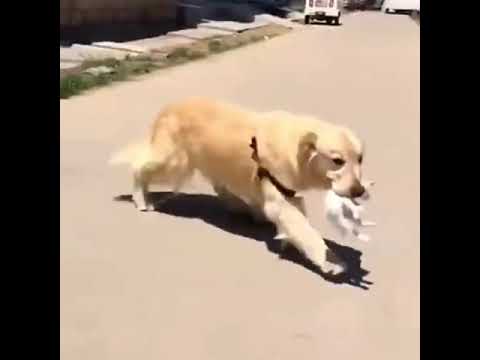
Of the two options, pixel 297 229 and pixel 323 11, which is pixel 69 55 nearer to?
pixel 297 229

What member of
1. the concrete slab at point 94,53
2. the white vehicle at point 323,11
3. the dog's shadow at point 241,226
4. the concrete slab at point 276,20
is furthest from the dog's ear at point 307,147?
the white vehicle at point 323,11

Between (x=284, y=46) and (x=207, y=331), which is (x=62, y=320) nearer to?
(x=207, y=331)

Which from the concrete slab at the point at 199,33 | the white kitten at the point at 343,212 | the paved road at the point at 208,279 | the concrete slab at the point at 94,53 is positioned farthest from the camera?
the concrete slab at the point at 199,33

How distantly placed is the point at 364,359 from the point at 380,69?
11801mm

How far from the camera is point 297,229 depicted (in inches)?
194

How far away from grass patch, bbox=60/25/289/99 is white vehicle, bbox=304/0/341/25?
964cm

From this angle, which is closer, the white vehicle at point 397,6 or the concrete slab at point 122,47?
the concrete slab at point 122,47

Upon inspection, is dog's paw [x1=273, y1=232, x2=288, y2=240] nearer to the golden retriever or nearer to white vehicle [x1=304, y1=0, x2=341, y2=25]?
the golden retriever

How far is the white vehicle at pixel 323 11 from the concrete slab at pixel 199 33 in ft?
30.8

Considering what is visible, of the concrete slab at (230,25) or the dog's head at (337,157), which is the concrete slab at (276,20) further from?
the dog's head at (337,157)

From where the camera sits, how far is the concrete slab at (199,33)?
61.2 feet

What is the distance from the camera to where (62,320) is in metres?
4.12

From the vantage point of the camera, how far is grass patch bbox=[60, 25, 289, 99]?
34.3 ft
